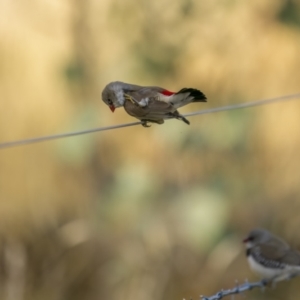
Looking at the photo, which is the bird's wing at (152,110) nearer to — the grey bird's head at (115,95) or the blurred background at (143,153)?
the grey bird's head at (115,95)

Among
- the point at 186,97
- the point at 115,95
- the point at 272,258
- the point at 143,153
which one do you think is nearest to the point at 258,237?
the point at 272,258

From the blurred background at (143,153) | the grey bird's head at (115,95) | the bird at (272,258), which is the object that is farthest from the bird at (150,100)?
the blurred background at (143,153)

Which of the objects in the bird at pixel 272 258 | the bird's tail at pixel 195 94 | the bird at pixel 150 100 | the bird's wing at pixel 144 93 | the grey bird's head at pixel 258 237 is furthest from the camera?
the grey bird's head at pixel 258 237

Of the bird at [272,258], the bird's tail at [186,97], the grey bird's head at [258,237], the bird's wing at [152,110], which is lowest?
the bird at [272,258]

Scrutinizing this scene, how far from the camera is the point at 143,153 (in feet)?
24.0

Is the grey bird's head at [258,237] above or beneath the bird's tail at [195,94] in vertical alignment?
beneath

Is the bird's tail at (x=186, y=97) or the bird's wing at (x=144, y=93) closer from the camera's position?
the bird's tail at (x=186, y=97)

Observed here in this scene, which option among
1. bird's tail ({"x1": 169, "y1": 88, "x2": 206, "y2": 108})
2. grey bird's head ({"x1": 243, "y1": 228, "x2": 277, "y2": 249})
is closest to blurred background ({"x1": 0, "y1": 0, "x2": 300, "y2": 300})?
grey bird's head ({"x1": 243, "y1": 228, "x2": 277, "y2": 249})

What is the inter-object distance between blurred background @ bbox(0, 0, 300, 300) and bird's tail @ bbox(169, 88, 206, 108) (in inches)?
135

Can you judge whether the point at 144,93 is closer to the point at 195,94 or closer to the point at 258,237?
the point at 195,94

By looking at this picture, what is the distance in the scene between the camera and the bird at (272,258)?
5172mm

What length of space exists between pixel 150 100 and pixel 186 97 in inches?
9.0

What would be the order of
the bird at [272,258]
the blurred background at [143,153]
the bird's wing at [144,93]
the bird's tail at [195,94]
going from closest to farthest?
the bird's tail at [195,94], the bird's wing at [144,93], the bird at [272,258], the blurred background at [143,153]

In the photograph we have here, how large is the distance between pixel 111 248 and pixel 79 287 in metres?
0.46
